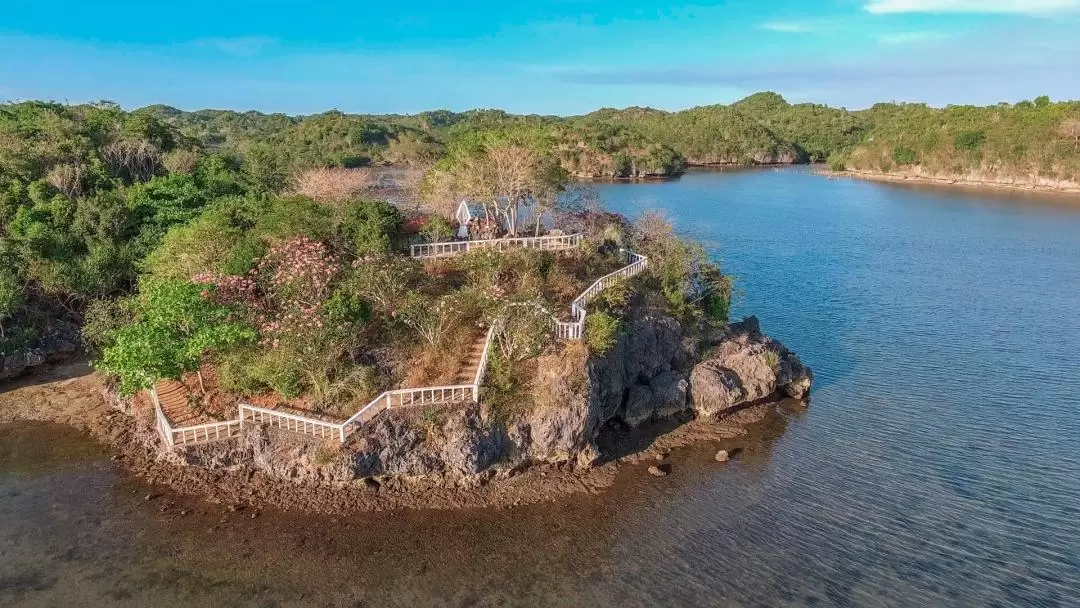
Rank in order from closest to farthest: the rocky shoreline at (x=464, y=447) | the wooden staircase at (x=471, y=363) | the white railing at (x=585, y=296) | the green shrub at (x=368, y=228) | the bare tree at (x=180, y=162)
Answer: the rocky shoreline at (x=464, y=447) < the wooden staircase at (x=471, y=363) < the white railing at (x=585, y=296) < the green shrub at (x=368, y=228) < the bare tree at (x=180, y=162)

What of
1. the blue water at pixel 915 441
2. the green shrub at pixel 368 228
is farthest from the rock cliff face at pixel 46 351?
the blue water at pixel 915 441

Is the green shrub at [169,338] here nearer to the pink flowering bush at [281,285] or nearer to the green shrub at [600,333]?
the pink flowering bush at [281,285]

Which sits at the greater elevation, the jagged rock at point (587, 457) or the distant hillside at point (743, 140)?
the distant hillside at point (743, 140)

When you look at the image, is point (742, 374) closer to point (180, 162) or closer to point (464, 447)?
point (464, 447)

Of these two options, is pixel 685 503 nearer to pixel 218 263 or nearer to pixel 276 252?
pixel 276 252

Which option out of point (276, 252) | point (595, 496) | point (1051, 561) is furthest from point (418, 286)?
point (1051, 561)

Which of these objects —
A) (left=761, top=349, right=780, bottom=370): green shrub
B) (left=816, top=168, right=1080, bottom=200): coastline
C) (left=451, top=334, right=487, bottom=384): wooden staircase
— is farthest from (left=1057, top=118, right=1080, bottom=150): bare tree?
(left=451, top=334, right=487, bottom=384): wooden staircase

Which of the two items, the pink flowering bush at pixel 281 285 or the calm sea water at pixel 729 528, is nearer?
the calm sea water at pixel 729 528
